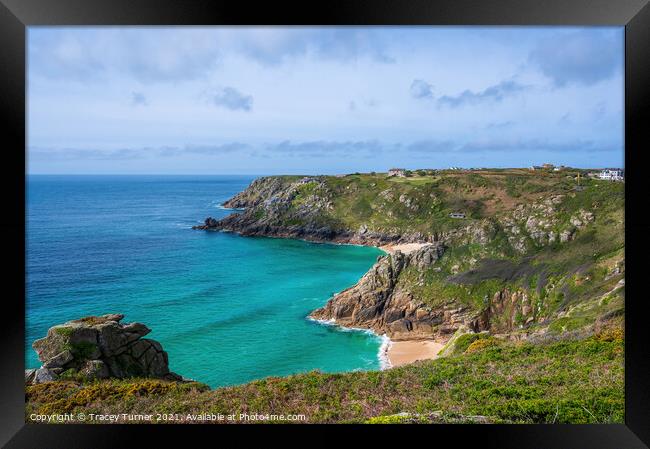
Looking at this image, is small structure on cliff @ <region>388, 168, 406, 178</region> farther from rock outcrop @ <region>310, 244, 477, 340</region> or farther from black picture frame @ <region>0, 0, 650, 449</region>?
black picture frame @ <region>0, 0, 650, 449</region>

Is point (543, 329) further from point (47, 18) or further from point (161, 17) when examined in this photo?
point (47, 18)

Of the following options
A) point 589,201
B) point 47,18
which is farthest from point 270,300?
point 47,18

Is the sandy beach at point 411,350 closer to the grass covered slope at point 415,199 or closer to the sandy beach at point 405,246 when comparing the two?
the sandy beach at point 405,246

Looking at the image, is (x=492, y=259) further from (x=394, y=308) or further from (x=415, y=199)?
(x=415, y=199)

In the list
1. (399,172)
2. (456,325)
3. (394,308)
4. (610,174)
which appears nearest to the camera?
(610,174)

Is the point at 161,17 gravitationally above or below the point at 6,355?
above

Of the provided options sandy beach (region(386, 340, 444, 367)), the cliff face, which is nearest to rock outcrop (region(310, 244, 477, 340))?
the cliff face

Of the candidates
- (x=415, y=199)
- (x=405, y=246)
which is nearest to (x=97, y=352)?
(x=405, y=246)
